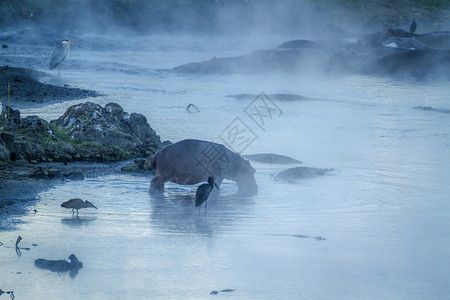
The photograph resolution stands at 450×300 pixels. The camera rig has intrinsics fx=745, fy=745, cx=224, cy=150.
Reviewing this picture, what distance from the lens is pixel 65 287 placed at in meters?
5.34

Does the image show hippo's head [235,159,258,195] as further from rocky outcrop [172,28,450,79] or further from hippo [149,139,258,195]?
Answer: rocky outcrop [172,28,450,79]

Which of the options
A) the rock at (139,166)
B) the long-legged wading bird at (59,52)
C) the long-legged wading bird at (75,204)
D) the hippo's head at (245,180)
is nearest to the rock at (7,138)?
the rock at (139,166)

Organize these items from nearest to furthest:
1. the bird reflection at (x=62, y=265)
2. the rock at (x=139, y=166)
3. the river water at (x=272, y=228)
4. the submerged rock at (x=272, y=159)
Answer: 1. the river water at (x=272, y=228)
2. the bird reflection at (x=62, y=265)
3. the rock at (x=139, y=166)
4. the submerged rock at (x=272, y=159)

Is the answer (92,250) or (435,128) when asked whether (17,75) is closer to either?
(435,128)

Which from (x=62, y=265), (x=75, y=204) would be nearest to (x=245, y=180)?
(x=75, y=204)

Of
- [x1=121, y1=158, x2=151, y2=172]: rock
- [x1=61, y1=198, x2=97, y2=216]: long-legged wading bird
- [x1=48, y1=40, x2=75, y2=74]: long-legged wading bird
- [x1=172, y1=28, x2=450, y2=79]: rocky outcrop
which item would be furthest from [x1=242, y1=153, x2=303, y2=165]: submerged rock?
[x1=172, y1=28, x2=450, y2=79]: rocky outcrop

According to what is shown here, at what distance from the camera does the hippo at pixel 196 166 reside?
26.9 ft

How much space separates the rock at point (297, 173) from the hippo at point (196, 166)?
840 millimetres

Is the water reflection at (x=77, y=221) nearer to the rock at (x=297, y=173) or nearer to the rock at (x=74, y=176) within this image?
the rock at (x=74, y=176)

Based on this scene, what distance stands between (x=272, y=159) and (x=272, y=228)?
3466 mm

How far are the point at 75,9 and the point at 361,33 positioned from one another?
50.7 ft

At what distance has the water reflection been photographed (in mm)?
6914

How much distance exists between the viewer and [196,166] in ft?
26.9

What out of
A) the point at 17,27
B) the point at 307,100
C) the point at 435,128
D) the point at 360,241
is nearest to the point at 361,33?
the point at 17,27
